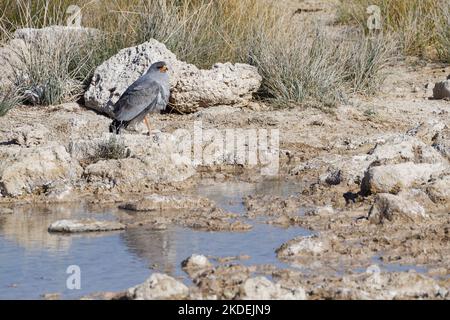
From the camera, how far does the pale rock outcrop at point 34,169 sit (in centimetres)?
817

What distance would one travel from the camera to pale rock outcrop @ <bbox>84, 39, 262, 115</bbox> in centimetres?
1084

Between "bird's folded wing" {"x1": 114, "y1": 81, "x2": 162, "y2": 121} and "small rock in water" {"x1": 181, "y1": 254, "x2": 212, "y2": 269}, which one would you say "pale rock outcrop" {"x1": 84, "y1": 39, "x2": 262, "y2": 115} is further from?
"small rock in water" {"x1": 181, "y1": 254, "x2": 212, "y2": 269}

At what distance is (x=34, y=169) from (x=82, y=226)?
1.39 meters

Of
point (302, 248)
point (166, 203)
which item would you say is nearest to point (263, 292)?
point (302, 248)

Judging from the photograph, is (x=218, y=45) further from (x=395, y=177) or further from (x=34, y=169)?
(x=395, y=177)

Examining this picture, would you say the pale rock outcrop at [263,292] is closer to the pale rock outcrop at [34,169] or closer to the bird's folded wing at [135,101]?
the pale rock outcrop at [34,169]

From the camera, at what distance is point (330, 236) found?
6527mm

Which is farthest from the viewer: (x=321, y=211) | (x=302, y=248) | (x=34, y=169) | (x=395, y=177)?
(x=34, y=169)

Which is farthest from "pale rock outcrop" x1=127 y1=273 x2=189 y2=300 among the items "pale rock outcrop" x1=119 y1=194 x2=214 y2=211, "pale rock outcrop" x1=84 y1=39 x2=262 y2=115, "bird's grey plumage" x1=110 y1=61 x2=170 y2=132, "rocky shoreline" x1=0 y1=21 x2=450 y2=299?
"pale rock outcrop" x1=84 y1=39 x2=262 y2=115

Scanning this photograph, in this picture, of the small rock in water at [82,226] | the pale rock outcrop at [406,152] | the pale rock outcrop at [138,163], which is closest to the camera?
the small rock in water at [82,226]

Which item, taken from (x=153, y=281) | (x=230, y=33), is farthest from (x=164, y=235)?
(x=230, y=33)

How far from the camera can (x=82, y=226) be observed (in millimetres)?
7039

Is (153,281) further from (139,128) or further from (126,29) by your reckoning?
(126,29)

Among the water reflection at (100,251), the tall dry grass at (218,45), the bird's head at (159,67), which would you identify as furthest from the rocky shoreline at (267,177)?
the bird's head at (159,67)
